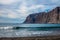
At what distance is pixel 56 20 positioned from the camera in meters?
141

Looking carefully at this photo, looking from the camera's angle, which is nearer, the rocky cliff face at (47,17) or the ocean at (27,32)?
the ocean at (27,32)

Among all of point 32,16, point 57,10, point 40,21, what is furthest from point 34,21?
point 57,10

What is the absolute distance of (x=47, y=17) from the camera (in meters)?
146

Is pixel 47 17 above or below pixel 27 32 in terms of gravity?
below

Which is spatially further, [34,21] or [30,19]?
[34,21]

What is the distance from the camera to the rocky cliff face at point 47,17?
456 feet

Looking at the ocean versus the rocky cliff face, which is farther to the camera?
the rocky cliff face

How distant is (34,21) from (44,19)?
11581 millimetres

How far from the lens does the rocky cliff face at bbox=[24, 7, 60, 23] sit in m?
139

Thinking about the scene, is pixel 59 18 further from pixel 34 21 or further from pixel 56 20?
pixel 34 21

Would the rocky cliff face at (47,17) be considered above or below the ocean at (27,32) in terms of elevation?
below

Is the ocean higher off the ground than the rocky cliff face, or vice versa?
the ocean

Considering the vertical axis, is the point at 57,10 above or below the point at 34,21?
above

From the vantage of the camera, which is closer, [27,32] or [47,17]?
[27,32]
